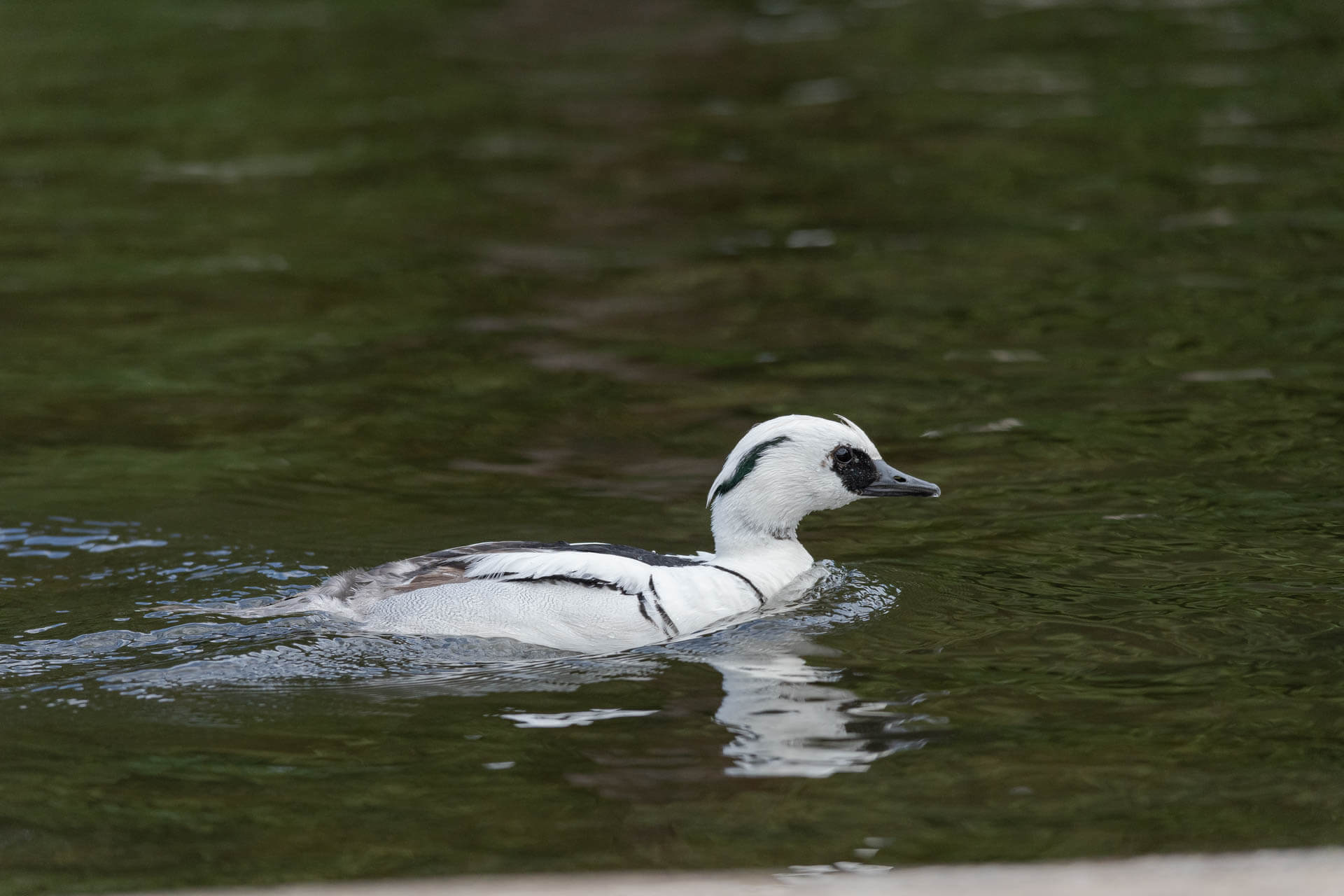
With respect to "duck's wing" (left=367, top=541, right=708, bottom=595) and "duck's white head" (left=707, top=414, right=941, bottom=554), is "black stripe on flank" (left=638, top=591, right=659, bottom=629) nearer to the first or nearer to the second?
"duck's wing" (left=367, top=541, right=708, bottom=595)

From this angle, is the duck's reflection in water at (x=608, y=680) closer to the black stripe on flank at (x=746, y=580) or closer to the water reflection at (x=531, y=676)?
the water reflection at (x=531, y=676)

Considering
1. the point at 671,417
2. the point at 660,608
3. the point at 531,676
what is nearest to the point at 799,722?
the point at 660,608

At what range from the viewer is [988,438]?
35.0ft

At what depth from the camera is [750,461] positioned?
324 inches

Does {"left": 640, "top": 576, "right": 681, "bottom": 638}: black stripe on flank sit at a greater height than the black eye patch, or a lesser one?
lesser

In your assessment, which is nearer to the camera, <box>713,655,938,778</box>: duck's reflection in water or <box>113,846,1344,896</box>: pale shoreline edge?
<box>113,846,1344,896</box>: pale shoreline edge

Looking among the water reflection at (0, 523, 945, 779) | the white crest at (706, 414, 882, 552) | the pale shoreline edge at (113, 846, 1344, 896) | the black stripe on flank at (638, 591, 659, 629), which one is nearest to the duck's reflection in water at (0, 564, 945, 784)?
the water reflection at (0, 523, 945, 779)

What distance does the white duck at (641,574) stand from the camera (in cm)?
766

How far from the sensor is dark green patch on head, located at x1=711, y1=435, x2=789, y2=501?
324 inches

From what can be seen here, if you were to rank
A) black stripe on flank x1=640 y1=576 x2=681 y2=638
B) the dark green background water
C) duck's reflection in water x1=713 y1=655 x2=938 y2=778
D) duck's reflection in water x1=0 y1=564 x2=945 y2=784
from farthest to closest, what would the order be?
black stripe on flank x1=640 y1=576 x2=681 y2=638 → duck's reflection in water x1=0 y1=564 x2=945 y2=784 → duck's reflection in water x1=713 y1=655 x2=938 y2=778 → the dark green background water

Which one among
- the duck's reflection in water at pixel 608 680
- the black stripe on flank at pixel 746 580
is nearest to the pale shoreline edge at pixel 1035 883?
the duck's reflection in water at pixel 608 680

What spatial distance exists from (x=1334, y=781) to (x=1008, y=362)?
241 inches

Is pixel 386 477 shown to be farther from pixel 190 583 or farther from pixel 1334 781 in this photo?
pixel 1334 781

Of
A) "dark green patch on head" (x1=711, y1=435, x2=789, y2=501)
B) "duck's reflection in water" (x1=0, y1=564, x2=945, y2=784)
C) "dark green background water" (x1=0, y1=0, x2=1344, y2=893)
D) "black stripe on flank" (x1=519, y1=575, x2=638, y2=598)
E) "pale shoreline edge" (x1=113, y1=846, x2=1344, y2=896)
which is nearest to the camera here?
"pale shoreline edge" (x1=113, y1=846, x2=1344, y2=896)
